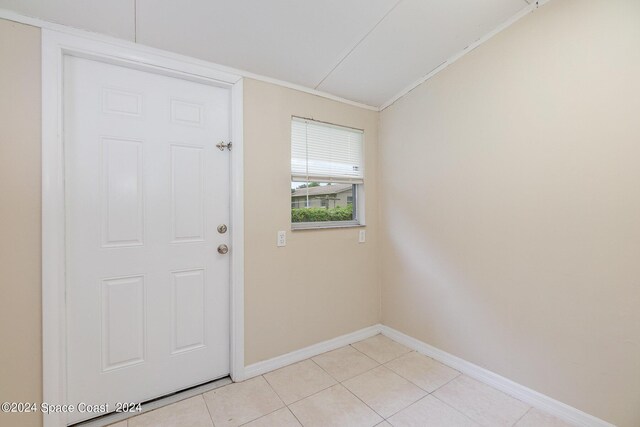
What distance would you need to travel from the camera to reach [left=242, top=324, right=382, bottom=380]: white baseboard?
6.54 ft

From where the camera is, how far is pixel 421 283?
91.7 inches

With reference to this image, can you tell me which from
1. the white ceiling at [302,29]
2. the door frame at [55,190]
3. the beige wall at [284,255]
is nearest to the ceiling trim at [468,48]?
the white ceiling at [302,29]

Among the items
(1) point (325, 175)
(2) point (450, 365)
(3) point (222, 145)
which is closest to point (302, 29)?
(3) point (222, 145)

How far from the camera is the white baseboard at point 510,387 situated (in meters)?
1.52

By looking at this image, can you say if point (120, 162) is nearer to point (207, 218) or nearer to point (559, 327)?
point (207, 218)

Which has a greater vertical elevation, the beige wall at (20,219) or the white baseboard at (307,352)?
the beige wall at (20,219)

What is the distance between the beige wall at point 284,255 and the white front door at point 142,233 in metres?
0.19

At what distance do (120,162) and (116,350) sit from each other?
45.0 inches

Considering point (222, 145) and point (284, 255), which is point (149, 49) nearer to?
point (222, 145)

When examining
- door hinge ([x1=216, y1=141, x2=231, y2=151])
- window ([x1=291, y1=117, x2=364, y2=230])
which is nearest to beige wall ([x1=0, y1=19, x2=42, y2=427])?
door hinge ([x1=216, y1=141, x2=231, y2=151])

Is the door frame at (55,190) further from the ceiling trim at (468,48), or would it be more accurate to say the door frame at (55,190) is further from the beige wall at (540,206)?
the beige wall at (540,206)

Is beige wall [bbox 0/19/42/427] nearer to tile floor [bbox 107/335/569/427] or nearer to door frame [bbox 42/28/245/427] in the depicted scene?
door frame [bbox 42/28/245/427]

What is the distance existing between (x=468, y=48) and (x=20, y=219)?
2987mm

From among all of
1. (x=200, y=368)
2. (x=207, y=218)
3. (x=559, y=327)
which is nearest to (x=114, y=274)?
(x=207, y=218)
